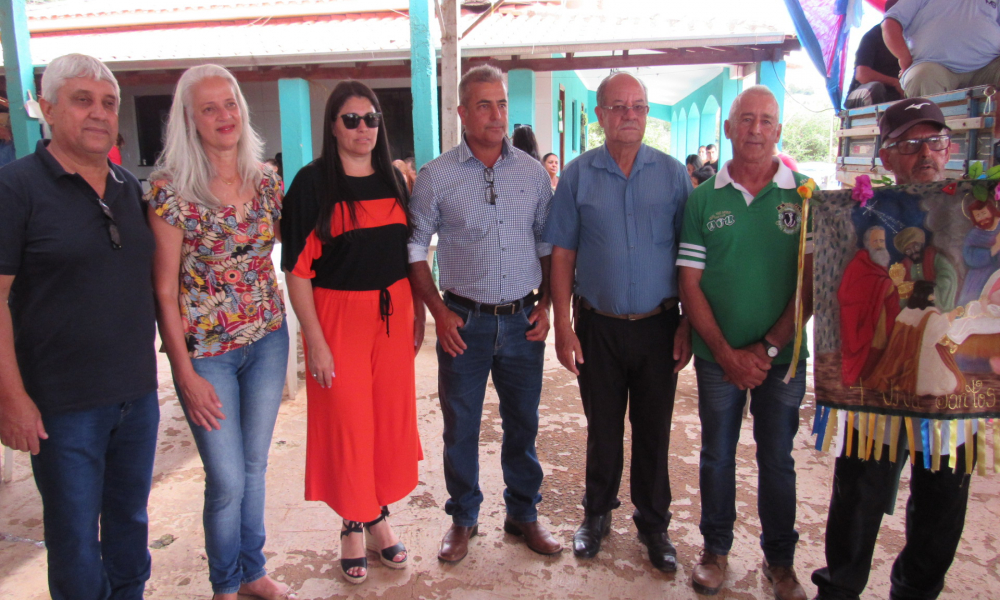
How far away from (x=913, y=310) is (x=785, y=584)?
119 cm

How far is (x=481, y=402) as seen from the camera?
2.85 metres

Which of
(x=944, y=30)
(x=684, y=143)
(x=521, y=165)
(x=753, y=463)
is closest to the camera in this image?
(x=521, y=165)

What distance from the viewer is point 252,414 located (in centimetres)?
236

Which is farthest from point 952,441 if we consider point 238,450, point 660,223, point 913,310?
point 238,450

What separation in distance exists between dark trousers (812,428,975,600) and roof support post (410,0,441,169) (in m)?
5.08

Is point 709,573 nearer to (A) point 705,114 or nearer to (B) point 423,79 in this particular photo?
(B) point 423,79

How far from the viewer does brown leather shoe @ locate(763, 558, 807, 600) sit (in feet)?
8.14

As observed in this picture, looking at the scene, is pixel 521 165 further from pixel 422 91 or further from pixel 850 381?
pixel 422 91

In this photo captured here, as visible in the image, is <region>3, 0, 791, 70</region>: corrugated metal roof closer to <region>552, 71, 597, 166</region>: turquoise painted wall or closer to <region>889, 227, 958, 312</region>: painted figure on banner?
<region>552, 71, 597, 166</region>: turquoise painted wall

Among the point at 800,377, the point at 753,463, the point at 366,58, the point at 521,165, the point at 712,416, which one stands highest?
the point at 366,58

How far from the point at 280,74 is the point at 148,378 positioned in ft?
29.4

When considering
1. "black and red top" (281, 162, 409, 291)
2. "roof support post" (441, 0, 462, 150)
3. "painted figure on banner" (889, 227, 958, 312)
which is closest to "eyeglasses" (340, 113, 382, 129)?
"black and red top" (281, 162, 409, 291)

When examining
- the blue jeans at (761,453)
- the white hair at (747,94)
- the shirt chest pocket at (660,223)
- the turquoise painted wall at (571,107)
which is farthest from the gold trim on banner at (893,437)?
the turquoise painted wall at (571,107)

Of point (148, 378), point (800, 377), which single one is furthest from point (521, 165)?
point (148, 378)
